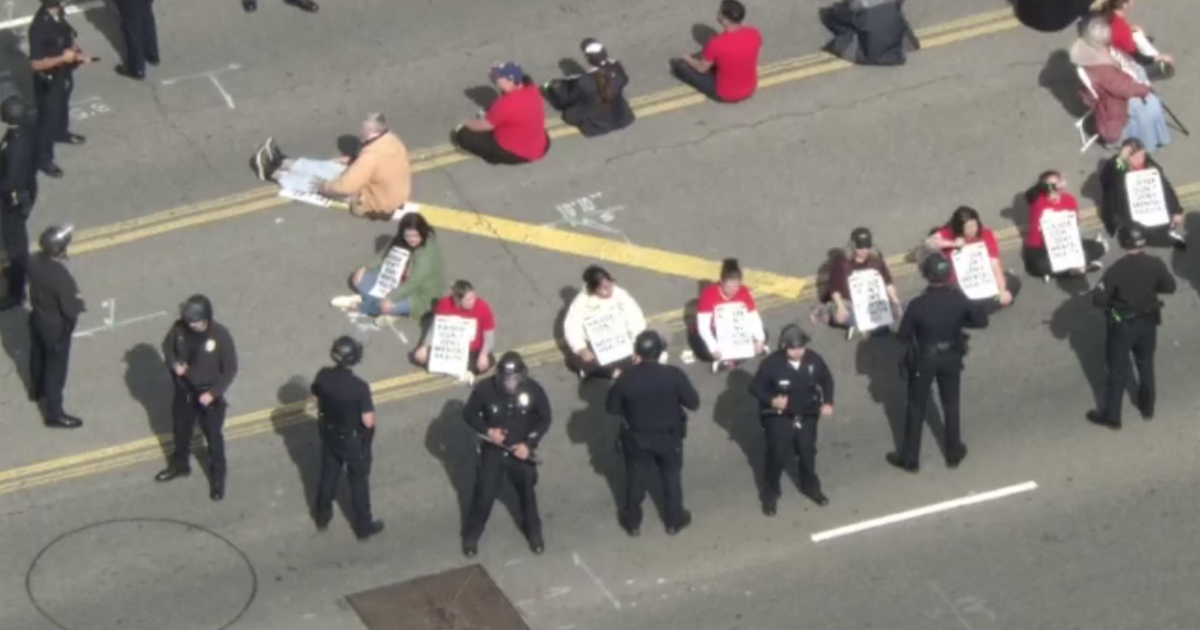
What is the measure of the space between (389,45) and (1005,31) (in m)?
6.07

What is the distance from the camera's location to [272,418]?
22.0m

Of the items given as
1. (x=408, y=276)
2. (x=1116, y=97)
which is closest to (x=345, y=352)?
(x=408, y=276)

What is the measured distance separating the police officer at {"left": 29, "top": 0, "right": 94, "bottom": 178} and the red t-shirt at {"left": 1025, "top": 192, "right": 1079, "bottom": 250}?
8.73 meters

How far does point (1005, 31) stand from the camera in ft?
87.8

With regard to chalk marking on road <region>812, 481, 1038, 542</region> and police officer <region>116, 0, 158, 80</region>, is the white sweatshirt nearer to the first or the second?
chalk marking on road <region>812, 481, 1038, 542</region>

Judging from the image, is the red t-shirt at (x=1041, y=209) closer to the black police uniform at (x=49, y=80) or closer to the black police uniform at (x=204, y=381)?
the black police uniform at (x=204, y=381)

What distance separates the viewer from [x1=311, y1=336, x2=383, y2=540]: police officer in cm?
1978

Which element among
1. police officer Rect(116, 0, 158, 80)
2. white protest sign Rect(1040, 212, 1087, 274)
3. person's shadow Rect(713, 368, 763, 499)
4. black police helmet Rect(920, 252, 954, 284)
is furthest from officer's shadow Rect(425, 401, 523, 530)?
police officer Rect(116, 0, 158, 80)

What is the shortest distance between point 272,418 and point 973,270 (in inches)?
236

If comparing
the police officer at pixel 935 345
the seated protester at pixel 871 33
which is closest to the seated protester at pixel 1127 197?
the police officer at pixel 935 345

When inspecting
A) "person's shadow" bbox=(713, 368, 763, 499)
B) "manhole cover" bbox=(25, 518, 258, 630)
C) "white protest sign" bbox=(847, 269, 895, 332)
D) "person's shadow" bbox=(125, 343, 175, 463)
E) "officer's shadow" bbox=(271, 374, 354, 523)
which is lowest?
"manhole cover" bbox=(25, 518, 258, 630)

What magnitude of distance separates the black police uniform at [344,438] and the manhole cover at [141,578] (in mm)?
880

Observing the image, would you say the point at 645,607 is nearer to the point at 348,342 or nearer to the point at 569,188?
the point at 348,342

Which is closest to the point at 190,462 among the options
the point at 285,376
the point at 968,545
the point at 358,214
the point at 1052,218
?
the point at 285,376
